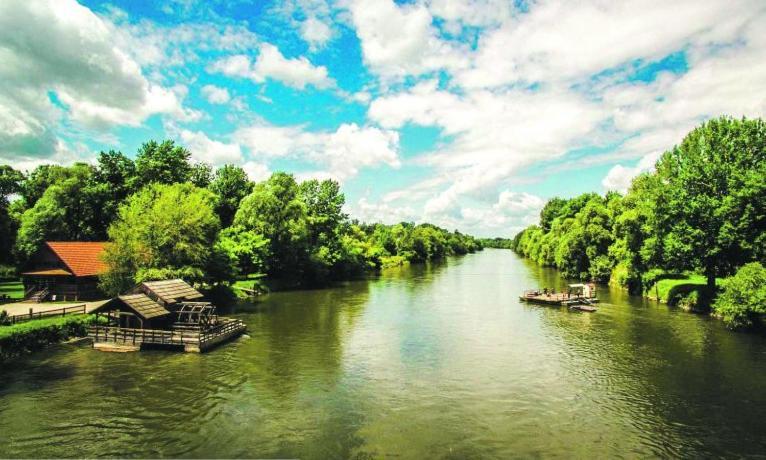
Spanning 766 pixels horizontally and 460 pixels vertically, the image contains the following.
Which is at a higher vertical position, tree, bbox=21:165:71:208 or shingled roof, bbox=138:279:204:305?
tree, bbox=21:165:71:208

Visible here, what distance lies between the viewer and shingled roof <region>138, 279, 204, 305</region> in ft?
126

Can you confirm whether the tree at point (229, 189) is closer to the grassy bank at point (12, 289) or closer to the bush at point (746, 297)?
the grassy bank at point (12, 289)

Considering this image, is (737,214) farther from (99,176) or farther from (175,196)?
(99,176)

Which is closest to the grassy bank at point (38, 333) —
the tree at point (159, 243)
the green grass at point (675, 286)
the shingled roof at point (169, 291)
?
the shingled roof at point (169, 291)

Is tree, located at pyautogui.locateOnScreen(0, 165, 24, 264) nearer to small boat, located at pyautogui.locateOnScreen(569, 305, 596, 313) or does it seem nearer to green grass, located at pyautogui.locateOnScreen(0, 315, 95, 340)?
green grass, located at pyautogui.locateOnScreen(0, 315, 95, 340)

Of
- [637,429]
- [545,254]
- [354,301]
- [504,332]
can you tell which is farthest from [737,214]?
[545,254]

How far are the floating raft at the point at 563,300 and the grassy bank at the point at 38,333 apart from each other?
2030 inches

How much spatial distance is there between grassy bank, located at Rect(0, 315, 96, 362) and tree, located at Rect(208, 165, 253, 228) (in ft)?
192

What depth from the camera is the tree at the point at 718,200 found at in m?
45.1

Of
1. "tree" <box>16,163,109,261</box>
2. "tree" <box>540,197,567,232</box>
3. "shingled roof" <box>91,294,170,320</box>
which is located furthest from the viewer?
"tree" <box>540,197,567,232</box>

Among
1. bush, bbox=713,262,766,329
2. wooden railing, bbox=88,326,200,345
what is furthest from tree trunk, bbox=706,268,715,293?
wooden railing, bbox=88,326,200,345

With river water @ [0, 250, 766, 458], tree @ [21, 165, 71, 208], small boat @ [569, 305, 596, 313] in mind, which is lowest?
river water @ [0, 250, 766, 458]

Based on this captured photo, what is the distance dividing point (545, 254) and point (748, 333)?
3449 inches

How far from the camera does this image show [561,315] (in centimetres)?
5244
